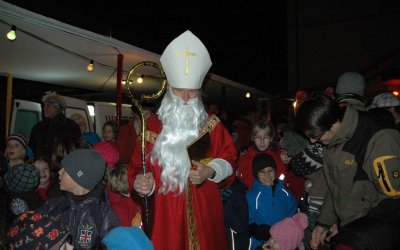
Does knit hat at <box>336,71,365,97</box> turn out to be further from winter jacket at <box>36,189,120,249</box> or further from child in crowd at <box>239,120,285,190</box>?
winter jacket at <box>36,189,120,249</box>

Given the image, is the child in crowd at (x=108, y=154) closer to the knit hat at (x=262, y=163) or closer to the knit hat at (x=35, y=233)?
the knit hat at (x=262, y=163)

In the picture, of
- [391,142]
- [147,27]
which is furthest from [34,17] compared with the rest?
[147,27]

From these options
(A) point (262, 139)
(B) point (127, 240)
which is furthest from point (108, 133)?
(B) point (127, 240)

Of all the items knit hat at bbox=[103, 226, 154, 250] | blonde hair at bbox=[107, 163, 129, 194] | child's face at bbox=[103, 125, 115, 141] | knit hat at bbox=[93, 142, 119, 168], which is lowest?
knit hat at bbox=[103, 226, 154, 250]

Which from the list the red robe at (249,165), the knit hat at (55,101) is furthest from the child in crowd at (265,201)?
the knit hat at (55,101)

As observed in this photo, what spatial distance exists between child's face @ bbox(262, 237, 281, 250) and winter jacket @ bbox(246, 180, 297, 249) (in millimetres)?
322

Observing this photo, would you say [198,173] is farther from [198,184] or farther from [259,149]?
[259,149]

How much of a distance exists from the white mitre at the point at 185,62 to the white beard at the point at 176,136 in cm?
14

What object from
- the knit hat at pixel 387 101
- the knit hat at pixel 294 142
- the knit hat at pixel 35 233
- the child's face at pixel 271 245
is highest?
the knit hat at pixel 387 101

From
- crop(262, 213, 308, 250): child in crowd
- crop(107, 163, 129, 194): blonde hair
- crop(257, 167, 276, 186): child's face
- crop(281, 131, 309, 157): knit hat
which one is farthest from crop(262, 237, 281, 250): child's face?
crop(107, 163, 129, 194): blonde hair

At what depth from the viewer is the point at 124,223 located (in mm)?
3525

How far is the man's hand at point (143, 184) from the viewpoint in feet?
8.52

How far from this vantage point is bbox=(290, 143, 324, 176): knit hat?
3.19 m

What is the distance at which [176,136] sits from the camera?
116 inches
